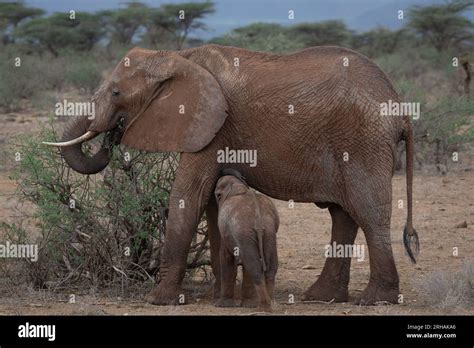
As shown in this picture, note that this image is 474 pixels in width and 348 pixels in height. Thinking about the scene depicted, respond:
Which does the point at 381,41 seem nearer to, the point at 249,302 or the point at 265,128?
the point at 265,128

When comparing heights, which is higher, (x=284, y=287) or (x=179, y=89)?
(x=179, y=89)

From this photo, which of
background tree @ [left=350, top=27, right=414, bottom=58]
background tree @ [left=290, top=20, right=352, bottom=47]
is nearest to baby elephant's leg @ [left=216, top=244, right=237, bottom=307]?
background tree @ [left=350, top=27, right=414, bottom=58]

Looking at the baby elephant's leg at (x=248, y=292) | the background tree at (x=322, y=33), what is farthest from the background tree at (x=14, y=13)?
the baby elephant's leg at (x=248, y=292)

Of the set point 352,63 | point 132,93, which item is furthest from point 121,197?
point 352,63

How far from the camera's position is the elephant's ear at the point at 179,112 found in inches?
291

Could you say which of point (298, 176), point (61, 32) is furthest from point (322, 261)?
point (61, 32)

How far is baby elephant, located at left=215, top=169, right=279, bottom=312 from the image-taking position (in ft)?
22.6

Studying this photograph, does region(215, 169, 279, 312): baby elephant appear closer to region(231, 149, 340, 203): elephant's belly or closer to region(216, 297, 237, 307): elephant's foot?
region(216, 297, 237, 307): elephant's foot

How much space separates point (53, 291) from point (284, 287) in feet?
6.04

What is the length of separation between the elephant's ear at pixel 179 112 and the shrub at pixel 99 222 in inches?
18.8

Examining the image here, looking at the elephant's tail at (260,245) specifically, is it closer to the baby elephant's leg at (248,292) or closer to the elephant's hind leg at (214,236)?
the baby elephant's leg at (248,292)

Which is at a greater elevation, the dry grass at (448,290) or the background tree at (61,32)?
the background tree at (61,32)

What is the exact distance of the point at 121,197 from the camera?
7879 mm

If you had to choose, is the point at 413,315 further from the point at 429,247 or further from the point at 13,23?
the point at 13,23
